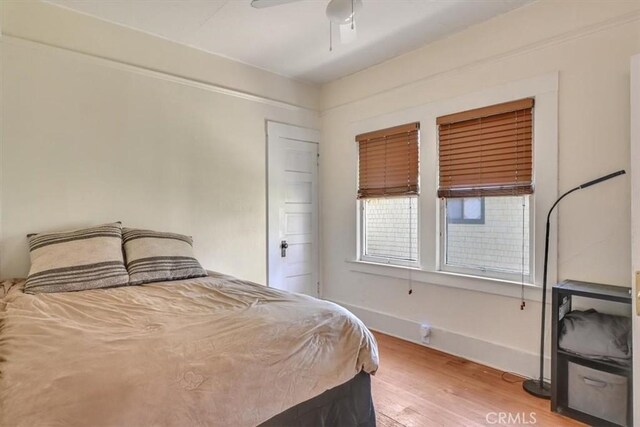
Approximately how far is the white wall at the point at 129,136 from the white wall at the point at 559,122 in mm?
1276

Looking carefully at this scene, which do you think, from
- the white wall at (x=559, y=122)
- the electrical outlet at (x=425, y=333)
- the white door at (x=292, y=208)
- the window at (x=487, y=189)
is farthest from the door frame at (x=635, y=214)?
the white door at (x=292, y=208)

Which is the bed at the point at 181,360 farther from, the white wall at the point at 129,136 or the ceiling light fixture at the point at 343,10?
the ceiling light fixture at the point at 343,10

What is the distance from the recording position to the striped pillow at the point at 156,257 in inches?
94.7

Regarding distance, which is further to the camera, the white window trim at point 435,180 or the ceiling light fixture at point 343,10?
the white window trim at point 435,180

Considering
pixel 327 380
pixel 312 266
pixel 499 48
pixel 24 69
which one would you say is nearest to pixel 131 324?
pixel 327 380

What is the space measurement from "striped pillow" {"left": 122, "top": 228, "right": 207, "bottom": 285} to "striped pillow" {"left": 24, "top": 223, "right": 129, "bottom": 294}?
0.27ft

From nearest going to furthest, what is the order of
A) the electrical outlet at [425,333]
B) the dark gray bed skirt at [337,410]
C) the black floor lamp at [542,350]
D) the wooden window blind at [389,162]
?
1. the dark gray bed skirt at [337,410]
2. the black floor lamp at [542,350]
3. the electrical outlet at [425,333]
4. the wooden window blind at [389,162]

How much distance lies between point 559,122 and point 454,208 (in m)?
0.98

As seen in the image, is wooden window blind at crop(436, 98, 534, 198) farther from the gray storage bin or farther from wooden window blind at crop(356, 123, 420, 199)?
the gray storage bin

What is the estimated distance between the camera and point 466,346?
2863 millimetres

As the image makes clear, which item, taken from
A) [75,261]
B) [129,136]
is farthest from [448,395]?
[129,136]

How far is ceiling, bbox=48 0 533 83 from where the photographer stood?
252cm

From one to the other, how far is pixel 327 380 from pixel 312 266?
2.59m

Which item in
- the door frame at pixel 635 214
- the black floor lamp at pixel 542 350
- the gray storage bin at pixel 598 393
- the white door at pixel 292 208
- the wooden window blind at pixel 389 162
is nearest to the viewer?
the door frame at pixel 635 214
